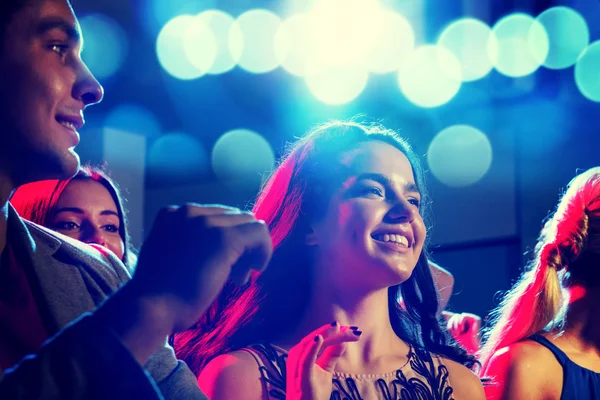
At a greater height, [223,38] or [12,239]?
[223,38]

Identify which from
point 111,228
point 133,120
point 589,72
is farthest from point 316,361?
point 133,120

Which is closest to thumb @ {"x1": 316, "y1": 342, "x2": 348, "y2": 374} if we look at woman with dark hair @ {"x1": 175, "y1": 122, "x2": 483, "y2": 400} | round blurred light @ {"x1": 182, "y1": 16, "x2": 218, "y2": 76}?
woman with dark hair @ {"x1": 175, "y1": 122, "x2": 483, "y2": 400}

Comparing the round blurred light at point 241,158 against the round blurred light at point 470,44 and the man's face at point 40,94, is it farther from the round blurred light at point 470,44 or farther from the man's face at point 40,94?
the man's face at point 40,94

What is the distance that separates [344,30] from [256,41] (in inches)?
28.1

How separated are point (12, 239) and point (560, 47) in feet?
14.3

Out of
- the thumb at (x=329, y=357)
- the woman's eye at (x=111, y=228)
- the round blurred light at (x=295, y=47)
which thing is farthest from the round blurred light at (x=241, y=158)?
the thumb at (x=329, y=357)

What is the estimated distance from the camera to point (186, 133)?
722cm

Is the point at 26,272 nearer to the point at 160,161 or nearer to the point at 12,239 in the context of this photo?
the point at 12,239

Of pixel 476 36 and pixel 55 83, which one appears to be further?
pixel 476 36

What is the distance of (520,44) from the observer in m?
4.79

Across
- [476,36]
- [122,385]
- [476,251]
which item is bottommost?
[476,251]

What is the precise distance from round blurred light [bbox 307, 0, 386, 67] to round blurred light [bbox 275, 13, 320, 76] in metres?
0.05

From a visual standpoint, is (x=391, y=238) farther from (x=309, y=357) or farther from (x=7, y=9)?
(x=7, y=9)

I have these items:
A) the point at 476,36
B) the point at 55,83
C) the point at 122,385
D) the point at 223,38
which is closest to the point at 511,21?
the point at 476,36
